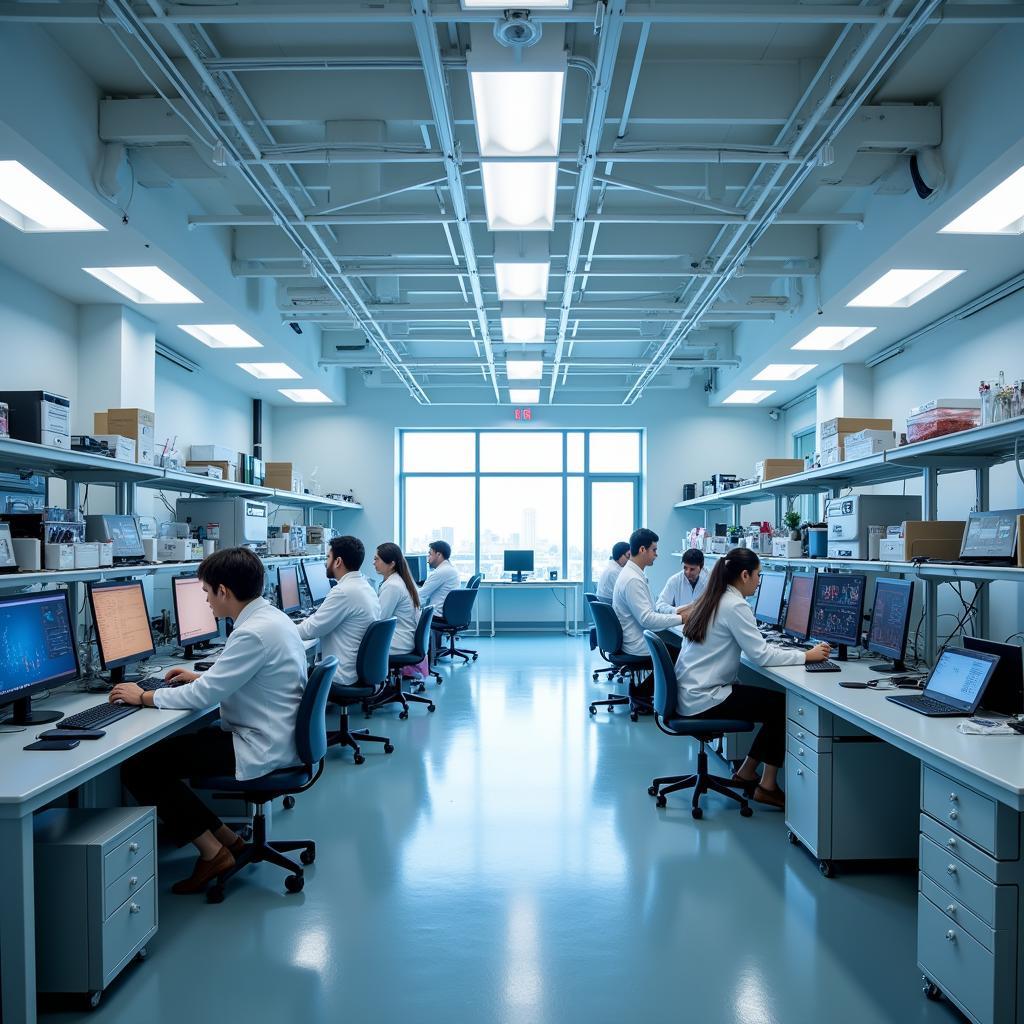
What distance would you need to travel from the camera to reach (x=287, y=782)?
8.96ft

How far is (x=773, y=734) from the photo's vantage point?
360 cm

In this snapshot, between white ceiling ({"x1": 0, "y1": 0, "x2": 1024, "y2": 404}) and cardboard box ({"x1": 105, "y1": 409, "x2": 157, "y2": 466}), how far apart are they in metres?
1.03

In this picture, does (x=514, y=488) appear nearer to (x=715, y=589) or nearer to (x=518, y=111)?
(x=715, y=589)

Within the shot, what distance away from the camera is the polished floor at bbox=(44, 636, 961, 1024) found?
2098 mm

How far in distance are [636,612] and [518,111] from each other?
10.1ft

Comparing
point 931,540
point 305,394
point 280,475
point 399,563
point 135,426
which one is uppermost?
point 305,394

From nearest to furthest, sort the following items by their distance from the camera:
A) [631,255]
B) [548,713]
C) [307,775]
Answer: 1. [307,775]
2. [631,255]
3. [548,713]

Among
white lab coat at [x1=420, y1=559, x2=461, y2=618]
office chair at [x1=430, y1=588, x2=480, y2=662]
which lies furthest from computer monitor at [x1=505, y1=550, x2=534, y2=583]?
white lab coat at [x1=420, y1=559, x2=461, y2=618]

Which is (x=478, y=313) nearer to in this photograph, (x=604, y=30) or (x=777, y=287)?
(x=777, y=287)

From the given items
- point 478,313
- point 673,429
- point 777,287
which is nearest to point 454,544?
point 673,429

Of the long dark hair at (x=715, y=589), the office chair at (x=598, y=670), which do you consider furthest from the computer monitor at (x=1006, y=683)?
the office chair at (x=598, y=670)

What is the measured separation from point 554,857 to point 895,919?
1259 millimetres

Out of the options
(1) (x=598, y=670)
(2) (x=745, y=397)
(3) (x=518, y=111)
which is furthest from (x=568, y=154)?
(2) (x=745, y=397)

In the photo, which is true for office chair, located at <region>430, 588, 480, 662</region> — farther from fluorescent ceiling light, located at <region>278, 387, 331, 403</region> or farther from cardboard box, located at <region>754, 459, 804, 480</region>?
fluorescent ceiling light, located at <region>278, 387, 331, 403</region>
